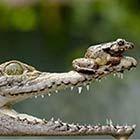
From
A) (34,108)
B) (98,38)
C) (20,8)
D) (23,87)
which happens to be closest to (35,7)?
(20,8)

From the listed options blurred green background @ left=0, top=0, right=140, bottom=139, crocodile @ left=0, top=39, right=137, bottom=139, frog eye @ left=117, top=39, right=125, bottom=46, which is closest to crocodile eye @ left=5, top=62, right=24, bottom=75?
crocodile @ left=0, top=39, right=137, bottom=139

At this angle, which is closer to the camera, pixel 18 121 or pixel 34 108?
pixel 18 121

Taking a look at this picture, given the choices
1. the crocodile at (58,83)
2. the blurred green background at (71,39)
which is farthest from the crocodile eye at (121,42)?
the blurred green background at (71,39)

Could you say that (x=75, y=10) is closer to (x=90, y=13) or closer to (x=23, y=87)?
(x=90, y=13)

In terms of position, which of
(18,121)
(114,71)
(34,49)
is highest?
(114,71)

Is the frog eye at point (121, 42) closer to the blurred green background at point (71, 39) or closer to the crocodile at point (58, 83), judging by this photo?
the crocodile at point (58, 83)

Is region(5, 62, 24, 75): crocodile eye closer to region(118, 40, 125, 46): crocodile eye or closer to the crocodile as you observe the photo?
the crocodile

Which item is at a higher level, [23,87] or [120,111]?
[23,87]

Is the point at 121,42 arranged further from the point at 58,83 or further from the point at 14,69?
the point at 14,69
